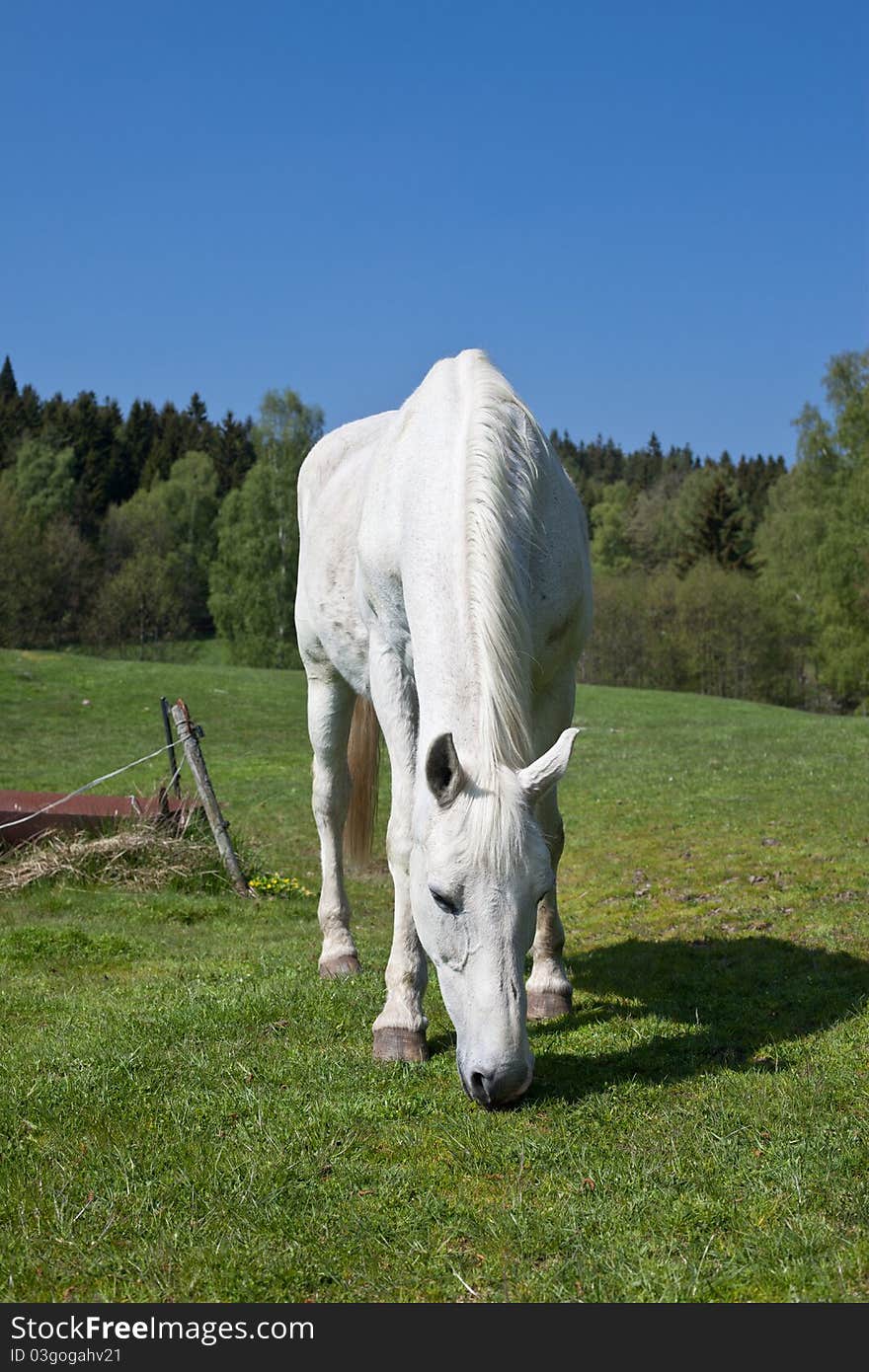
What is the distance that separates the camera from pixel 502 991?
3656mm

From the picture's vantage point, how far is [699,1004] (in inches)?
218

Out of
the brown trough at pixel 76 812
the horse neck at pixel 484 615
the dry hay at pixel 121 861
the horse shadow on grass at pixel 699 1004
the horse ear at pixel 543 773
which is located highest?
the horse neck at pixel 484 615

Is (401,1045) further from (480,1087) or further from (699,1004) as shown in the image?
(699,1004)

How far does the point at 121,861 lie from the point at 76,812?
2.81ft

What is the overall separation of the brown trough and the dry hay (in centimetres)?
13

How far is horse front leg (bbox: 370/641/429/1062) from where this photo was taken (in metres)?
4.73

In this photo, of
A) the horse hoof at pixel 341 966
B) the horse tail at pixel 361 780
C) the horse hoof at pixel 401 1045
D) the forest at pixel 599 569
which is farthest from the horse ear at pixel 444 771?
the forest at pixel 599 569

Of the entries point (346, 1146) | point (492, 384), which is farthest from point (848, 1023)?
point (492, 384)

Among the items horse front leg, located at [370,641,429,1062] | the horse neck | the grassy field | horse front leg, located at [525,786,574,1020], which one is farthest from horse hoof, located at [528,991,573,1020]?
the horse neck

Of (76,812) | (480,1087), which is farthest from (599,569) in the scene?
(480,1087)

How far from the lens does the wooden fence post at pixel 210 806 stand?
9.80m

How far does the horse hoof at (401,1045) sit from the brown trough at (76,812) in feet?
19.5

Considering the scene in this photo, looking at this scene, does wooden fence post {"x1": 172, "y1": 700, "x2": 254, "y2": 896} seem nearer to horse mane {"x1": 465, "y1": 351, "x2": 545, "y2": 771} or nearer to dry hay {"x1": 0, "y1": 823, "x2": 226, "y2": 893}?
dry hay {"x1": 0, "y1": 823, "x2": 226, "y2": 893}

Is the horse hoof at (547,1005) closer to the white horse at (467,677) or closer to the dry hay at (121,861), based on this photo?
the white horse at (467,677)
